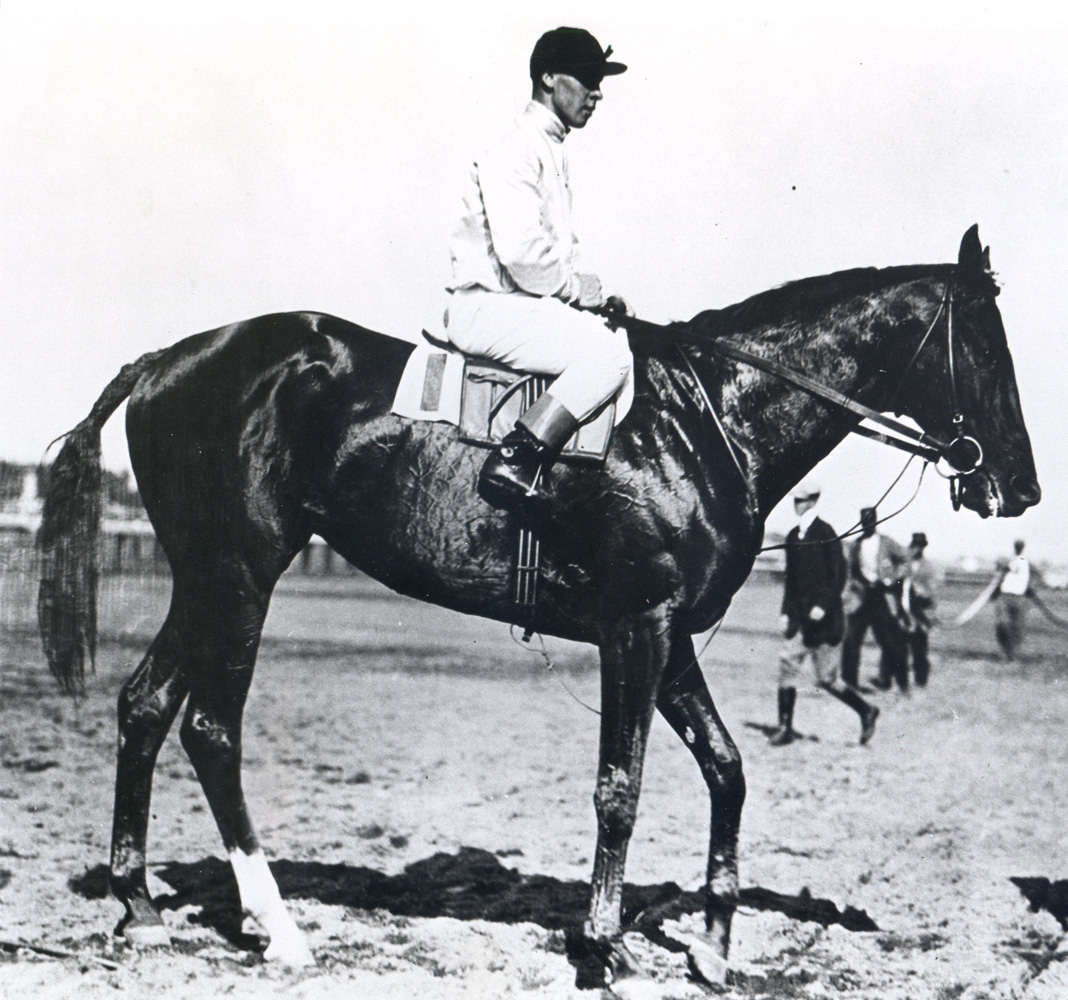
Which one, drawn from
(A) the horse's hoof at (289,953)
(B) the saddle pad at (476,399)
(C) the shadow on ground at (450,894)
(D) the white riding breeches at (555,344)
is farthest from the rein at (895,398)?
(A) the horse's hoof at (289,953)

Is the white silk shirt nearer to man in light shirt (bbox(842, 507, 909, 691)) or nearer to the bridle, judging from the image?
the bridle

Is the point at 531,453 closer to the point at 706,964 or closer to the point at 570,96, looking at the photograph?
the point at 570,96

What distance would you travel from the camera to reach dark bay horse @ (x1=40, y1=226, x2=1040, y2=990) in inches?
147

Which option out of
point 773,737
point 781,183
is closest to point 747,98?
point 781,183

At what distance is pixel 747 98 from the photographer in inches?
190

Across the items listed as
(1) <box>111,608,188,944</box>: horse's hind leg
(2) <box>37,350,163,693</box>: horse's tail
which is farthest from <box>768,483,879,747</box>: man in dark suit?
(2) <box>37,350,163,693</box>: horse's tail

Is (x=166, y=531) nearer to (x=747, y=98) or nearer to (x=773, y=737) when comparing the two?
(x=747, y=98)

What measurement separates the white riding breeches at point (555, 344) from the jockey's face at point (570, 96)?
759 mm

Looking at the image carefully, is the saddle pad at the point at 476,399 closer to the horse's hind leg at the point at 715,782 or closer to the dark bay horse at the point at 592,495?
the dark bay horse at the point at 592,495

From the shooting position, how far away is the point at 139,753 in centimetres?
398

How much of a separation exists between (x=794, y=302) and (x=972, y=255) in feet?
2.18

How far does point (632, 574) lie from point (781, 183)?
7.36 ft

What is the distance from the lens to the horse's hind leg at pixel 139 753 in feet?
13.0

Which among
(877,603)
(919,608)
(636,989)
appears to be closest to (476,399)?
(636,989)
